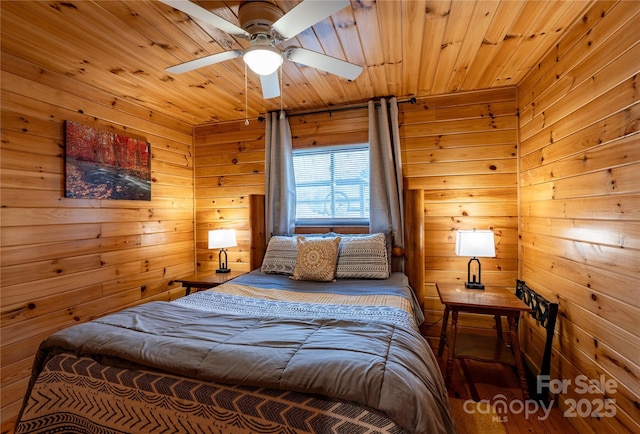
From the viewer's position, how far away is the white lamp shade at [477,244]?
219 cm

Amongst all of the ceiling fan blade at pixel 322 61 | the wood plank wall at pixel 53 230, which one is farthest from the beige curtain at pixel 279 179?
the ceiling fan blade at pixel 322 61

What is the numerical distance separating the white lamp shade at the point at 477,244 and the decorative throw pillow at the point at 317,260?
98cm

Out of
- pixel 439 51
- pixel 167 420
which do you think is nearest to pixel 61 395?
pixel 167 420

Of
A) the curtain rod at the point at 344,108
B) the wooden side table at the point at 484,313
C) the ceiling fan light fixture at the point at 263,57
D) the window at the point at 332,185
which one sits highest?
the curtain rod at the point at 344,108

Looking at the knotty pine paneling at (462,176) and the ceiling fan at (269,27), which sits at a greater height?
the ceiling fan at (269,27)

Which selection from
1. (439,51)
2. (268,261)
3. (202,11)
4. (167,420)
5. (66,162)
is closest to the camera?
(167,420)

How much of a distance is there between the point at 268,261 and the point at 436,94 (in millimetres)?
2173

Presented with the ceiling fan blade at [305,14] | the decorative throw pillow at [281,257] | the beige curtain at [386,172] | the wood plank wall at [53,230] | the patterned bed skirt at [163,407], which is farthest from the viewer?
the beige curtain at [386,172]

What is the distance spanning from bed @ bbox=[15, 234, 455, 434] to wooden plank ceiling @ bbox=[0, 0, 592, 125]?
62.9 inches

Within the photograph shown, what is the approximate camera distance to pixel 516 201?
8.41 feet

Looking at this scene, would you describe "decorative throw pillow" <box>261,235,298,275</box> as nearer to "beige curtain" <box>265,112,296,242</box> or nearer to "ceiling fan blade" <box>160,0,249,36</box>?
"beige curtain" <box>265,112,296,242</box>

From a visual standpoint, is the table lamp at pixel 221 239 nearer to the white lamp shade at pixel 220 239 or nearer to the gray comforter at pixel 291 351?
the white lamp shade at pixel 220 239

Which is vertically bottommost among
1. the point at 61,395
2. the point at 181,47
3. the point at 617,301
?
the point at 61,395

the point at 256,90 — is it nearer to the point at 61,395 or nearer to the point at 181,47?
the point at 181,47
